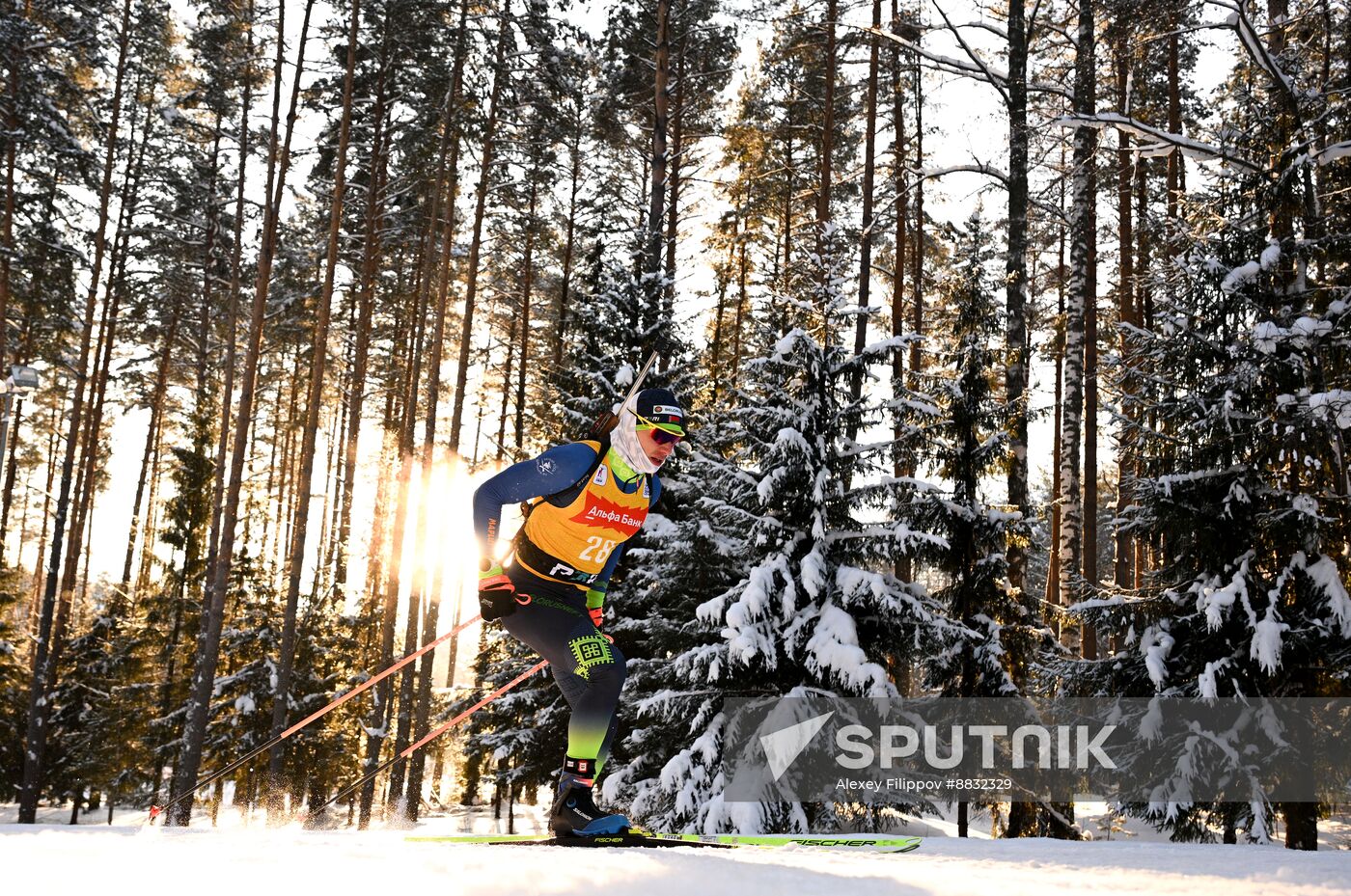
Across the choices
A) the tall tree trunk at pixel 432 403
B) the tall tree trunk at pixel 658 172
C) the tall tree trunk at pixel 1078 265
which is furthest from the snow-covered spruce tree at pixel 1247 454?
the tall tree trunk at pixel 432 403

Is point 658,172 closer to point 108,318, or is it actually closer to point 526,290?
point 526,290

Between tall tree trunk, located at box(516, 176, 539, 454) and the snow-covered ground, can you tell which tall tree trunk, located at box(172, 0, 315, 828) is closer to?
tall tree trunk, located at box(516, 176, 539, 454)

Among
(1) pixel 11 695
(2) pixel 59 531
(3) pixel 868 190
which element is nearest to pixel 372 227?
(2) pixel 59 531

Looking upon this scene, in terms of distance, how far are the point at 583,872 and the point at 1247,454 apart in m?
10.0

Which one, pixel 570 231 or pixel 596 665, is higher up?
pixel 570 231

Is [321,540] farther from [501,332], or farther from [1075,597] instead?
[1075,597]

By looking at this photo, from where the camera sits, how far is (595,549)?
4.94 meters

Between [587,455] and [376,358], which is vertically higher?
[376,358]

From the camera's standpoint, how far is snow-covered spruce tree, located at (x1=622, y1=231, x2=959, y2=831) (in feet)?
34.9

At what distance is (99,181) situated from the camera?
24281 mm

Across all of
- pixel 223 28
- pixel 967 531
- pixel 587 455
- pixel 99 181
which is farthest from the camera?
pixel 99 181

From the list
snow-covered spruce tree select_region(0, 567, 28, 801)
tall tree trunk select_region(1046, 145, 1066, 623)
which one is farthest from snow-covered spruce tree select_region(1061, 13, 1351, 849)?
snow-covered spruce tree select_region(0, 567, 28, 801)

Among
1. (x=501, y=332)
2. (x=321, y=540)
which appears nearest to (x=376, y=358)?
(x=501, y=332)

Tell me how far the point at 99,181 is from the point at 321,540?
2012 cm
